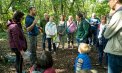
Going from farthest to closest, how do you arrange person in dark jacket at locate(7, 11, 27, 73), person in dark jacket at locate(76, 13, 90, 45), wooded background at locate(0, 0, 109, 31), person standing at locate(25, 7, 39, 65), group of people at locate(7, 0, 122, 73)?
wooded background at locate(0, 0, 109, 31) → person in dark jacket at locate(76, 13, 90, 45) → person standing at locate(25, 7, 39, 65) → person in dark jacket at locate(7, 11, 27, 73) → group of people at locate(7, 0, 122, 73)

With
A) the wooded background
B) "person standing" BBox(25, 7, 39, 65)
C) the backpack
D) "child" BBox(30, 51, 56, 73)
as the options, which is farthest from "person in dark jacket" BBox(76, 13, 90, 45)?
"child" BBox(30, 51, 56, 73)

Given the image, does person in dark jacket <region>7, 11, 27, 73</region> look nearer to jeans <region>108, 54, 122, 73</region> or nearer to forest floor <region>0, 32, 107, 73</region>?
forest floor <region>0, 32, 107, 73</region>

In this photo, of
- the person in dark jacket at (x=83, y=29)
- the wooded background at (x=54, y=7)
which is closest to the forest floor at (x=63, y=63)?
the person in dark jacket at (x=83, y=29)

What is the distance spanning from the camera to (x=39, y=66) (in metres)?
4.57

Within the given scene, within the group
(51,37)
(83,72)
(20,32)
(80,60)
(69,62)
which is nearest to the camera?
(83,72)

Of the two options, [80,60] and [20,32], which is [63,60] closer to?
[20,32]

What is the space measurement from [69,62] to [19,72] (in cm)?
324

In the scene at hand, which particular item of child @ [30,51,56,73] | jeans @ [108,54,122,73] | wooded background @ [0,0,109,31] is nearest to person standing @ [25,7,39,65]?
wooded background @ [0,0,109,31]

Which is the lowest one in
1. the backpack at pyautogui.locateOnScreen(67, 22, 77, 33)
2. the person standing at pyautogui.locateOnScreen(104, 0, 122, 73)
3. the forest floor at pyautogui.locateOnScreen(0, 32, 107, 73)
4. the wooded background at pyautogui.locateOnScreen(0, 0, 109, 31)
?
the forest floor at pyautogui.locateOnScreen(0, 32, 107, 73)

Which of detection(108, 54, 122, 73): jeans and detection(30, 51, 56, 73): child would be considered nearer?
detection(30, 51, 56, 73): child

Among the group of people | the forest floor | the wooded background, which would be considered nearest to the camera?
the group of people

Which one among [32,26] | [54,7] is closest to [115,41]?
[32,26]

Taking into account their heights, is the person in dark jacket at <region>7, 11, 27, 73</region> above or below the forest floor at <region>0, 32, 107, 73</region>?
above

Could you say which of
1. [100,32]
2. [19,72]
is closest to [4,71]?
[19,72]
